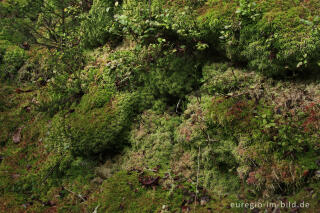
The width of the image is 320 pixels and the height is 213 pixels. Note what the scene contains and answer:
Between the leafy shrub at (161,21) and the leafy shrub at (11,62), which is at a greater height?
the leafy shrub at (161,21)

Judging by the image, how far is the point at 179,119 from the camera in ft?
13.6

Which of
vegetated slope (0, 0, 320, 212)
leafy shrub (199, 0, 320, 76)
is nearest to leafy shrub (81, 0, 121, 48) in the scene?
vegetated slope (0, 0, 320, 212)

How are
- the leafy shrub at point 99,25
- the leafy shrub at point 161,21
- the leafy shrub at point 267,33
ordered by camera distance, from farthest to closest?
the leafy shrub at point 99,25 < the leafy shrub at point 161,21 < the leafy shrub at point 267,33

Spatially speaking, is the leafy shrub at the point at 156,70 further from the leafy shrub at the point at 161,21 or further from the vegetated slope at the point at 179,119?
the leafy shrub at the point at 161,21

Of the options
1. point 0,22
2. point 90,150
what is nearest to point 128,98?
point 90,150

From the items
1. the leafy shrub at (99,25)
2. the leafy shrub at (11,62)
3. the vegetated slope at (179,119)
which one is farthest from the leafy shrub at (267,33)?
the leafy shrub at (11,62)

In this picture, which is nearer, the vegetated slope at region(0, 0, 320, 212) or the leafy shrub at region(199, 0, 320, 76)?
the vegetated slope at region(0, 0, 320, 212)

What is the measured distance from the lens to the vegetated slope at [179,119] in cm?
299

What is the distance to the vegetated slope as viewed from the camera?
299 centimetres

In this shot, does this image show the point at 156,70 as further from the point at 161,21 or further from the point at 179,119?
the point at 179,119

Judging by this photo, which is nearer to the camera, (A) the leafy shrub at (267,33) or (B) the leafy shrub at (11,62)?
(A) the leafy shrub at (267,33)

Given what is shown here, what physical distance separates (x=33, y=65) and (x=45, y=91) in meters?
1.49

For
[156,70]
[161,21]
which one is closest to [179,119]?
[156,70]

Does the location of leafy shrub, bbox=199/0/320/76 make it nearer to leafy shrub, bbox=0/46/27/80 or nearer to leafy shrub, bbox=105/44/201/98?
leafy shrub, bbox=105/44/201/98
